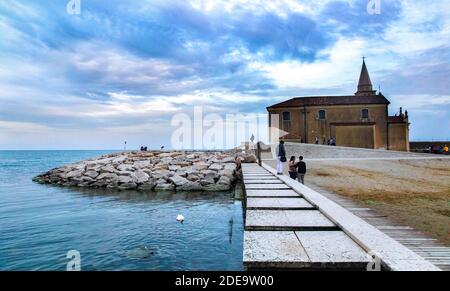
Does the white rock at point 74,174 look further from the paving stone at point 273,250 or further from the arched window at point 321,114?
the arched window at point 321,114

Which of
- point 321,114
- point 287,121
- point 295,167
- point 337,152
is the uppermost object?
point 321,114

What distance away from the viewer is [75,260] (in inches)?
243

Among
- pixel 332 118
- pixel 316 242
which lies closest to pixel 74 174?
pixel 316 242

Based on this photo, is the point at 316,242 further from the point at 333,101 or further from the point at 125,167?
the point at 333,101

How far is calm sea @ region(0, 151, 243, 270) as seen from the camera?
606 cm

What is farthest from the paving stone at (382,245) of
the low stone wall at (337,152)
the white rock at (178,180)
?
the low stone wall at (337,152)

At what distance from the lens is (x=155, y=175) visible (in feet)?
63.1

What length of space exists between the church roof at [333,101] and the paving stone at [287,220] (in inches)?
1426

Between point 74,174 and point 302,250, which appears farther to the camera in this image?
point 74,174

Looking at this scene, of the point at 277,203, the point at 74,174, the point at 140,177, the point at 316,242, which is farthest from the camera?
the point at 74,174

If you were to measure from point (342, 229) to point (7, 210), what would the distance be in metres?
13.3

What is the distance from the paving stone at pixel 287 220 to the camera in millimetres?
4970

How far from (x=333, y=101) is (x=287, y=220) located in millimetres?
39111

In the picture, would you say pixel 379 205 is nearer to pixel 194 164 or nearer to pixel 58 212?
pixel 58 212
